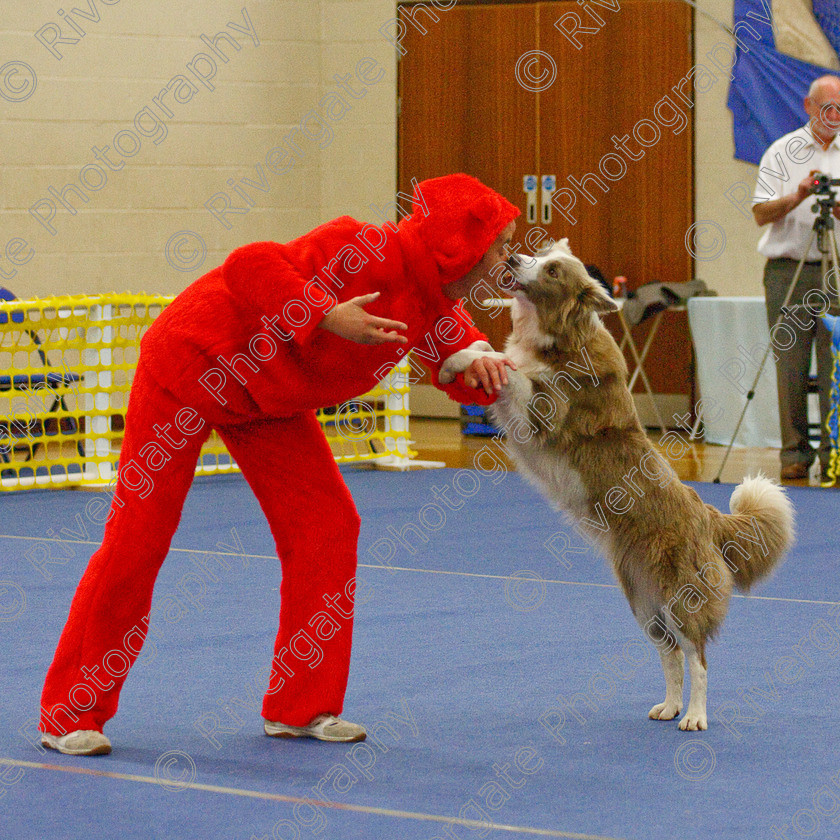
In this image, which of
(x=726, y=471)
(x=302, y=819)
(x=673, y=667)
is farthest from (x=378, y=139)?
(x=302, y=819)

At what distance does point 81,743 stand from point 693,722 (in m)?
1.31

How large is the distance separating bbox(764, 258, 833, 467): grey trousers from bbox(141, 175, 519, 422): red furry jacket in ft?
14.2

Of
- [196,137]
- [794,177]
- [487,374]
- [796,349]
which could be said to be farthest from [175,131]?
[487,374]

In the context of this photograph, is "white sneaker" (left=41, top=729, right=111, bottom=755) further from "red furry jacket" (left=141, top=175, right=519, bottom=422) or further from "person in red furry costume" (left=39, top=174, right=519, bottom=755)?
"red furry jacket" (left=141, top=175, right=519, bottom=422)

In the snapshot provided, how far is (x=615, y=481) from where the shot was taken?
288 centimetres

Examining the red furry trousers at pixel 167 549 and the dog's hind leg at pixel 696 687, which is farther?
the dog's hind leg at pixel 696 687

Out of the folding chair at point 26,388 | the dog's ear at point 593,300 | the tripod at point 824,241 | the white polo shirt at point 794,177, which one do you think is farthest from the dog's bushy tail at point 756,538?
the folding chair at point 26,388

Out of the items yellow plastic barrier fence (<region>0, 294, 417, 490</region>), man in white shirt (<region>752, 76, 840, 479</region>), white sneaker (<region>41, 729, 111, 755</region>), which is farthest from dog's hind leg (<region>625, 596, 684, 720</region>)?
man in white shirt (<region>752, 76, 840, 479</region>)

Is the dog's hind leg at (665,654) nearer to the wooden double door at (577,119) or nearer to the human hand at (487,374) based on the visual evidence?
the human hand at (487,374)

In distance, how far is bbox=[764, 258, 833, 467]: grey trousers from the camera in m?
6.55

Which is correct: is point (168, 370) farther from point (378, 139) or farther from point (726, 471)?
point (378, 139)

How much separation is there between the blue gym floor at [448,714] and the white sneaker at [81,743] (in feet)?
0.10

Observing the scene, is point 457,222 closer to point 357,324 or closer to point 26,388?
point 357,324

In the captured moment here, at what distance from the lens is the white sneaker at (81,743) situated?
2.56 metres
